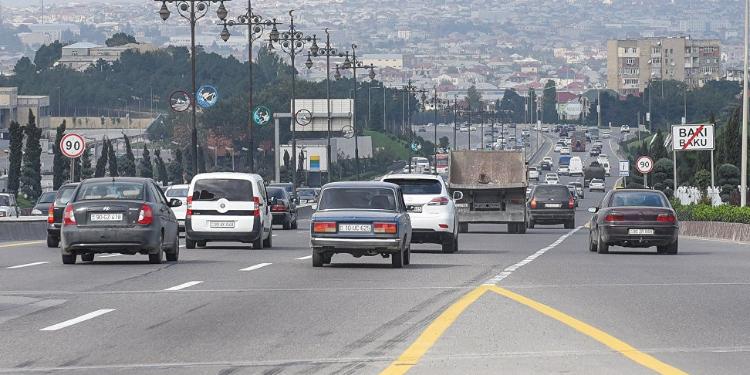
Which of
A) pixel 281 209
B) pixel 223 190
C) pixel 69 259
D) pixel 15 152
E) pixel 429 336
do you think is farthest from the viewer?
pixel 15 152

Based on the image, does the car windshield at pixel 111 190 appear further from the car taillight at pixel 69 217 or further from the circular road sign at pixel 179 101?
the circular road sign at pixel 179 101

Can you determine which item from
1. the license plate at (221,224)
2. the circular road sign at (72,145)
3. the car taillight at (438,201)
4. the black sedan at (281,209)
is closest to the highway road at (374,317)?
the car taillight at (438,201)

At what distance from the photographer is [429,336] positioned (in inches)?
701

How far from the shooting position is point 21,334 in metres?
18.4

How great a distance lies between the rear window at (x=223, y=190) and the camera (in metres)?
40.0

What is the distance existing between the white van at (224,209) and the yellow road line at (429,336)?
16481 millimetres

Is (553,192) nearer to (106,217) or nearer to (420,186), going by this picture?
(420,186)

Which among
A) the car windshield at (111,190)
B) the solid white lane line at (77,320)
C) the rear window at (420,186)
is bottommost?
the solid white lane line at (77,320)

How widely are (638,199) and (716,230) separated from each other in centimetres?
1554

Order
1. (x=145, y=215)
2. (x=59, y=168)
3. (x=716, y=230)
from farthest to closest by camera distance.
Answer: (x=59, y=168), (x=716, y=230), (x=145, y=215)

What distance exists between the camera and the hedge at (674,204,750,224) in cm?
5134

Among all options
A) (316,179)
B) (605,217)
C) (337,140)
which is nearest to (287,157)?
(316,179)

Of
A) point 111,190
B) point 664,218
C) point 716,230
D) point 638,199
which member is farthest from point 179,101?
point 111,190

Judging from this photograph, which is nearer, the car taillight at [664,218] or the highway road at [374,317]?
the highway road at [374,317]
